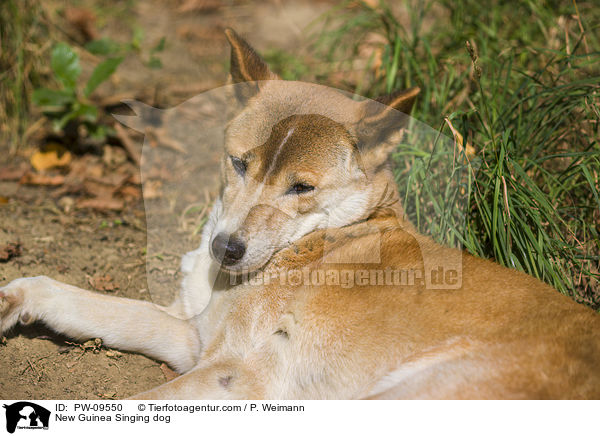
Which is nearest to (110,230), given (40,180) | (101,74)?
(40,180)

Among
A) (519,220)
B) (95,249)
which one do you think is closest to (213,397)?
(95,249)

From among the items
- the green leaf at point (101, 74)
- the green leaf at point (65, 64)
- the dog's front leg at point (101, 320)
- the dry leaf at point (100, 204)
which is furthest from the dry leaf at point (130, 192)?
the dog's front leg at point (101, 320)

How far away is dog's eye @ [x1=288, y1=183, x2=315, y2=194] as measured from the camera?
10.5 ft

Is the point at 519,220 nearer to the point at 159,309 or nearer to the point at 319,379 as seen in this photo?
the point at 319,379

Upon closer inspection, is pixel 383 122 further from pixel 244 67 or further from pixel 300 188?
pixel 244 67

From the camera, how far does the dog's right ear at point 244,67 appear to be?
3420 millimetres

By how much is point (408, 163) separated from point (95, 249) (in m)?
2.59

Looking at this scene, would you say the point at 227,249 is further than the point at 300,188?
No

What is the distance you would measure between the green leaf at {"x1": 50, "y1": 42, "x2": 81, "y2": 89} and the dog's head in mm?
2174

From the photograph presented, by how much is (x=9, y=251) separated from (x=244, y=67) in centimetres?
220

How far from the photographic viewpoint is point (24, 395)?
2.92 meters

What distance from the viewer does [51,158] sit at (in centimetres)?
511

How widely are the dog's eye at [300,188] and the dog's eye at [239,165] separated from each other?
1.14ft
